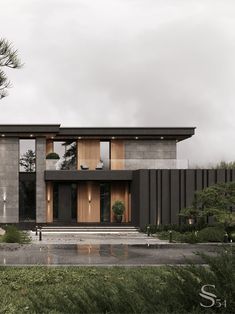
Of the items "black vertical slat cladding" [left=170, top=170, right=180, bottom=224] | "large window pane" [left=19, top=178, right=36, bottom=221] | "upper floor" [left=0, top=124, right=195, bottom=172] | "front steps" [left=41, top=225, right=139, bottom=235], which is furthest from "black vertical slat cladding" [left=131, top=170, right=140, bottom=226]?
"large window pane" [left=19, top=178, right=36, bottom=221]

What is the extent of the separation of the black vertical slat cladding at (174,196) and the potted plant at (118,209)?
6000 millimetres

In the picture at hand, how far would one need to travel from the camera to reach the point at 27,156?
40812mm

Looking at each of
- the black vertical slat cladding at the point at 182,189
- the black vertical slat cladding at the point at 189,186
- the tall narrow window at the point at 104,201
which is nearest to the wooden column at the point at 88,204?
the tall narrow window at the point at 104,201

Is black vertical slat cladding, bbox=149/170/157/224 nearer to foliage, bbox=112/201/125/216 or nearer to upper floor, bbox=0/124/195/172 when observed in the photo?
upper floor, bbox=0/124/195/172

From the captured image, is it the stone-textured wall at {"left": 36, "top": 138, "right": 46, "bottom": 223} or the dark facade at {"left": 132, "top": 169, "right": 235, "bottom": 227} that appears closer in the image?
the dark facade at {"left": 132, "top": 169, "right": 235, "bottom": 227}

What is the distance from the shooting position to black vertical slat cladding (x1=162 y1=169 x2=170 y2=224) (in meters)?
35.2

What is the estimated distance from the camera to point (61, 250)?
2177 cm

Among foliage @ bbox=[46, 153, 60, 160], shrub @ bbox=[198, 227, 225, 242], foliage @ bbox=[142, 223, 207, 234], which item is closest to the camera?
shrub @ bbox=[198, 227, 225, 242]

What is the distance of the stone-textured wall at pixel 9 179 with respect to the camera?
39.1m

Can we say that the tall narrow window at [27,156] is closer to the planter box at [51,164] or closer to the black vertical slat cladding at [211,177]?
the planter box at [51,164]

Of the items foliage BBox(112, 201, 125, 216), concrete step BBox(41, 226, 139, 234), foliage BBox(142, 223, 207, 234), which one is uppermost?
foliage BBox(112, 201, 125, 216)

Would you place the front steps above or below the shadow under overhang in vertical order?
below

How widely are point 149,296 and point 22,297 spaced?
6.81 meters

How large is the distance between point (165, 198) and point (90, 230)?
6.09m
